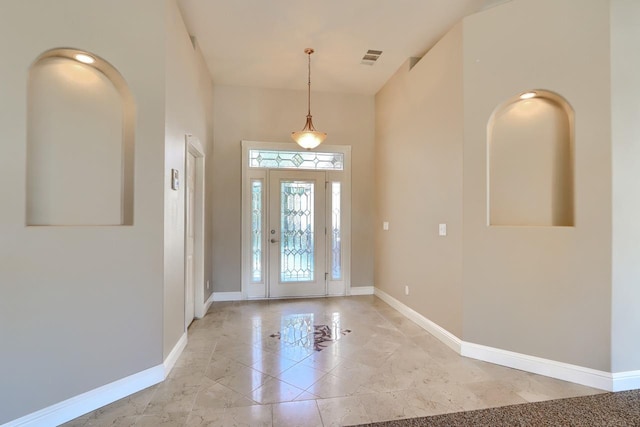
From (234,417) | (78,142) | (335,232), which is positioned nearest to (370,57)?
(335,232)

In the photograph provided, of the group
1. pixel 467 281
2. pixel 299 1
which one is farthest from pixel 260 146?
pixel 467 281

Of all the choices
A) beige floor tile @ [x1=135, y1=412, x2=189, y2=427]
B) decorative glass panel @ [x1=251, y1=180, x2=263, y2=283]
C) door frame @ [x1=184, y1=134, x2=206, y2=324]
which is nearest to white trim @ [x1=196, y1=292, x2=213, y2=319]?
door frame @ [x1=184, y1=134, x2=206, y2=324]

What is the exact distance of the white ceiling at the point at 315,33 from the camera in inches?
123

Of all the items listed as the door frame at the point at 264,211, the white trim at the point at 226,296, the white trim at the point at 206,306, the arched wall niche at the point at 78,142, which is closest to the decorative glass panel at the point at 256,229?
the door frame at the point at 264,211

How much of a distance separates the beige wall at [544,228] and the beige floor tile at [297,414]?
173 cm

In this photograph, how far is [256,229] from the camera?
5.07m

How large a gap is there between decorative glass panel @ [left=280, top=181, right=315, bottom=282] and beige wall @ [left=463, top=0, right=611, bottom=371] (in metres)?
2.71

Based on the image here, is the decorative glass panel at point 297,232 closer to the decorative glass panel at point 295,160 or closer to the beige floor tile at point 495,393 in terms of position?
the decorative glass panel at point 295,160

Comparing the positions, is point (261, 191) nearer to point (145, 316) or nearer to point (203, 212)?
point (203, 212)

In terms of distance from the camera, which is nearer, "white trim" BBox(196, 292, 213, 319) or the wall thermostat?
the wall thermostat

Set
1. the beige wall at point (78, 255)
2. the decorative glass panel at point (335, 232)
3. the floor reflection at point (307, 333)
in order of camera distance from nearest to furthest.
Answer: the beige wall at point (78, 255) → the floor reflection at point (307, 333) → the decorative glass panel at point (335, 232)

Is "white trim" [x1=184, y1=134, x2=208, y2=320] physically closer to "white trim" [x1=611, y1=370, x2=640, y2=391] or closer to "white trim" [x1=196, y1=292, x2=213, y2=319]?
"white trim" [x1=196, y1=292, x2=213, y2=319]

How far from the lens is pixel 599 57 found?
2512mm

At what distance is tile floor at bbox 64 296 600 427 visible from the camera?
2.11 m
